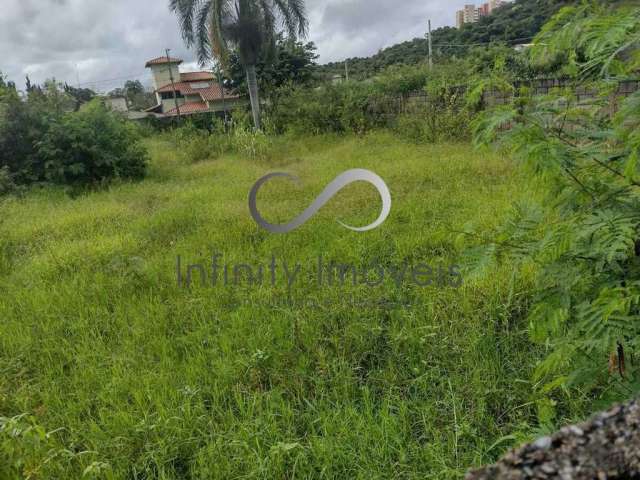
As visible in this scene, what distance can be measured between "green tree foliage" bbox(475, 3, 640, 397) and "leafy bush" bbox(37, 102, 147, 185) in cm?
676

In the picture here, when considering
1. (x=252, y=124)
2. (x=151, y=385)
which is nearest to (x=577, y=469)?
(x=151, y=385)

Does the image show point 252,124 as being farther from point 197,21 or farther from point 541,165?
point 541,165

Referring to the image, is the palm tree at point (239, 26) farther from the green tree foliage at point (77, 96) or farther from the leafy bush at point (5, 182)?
the leafy bush at point (5, 182)

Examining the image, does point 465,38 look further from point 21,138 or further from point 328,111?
point 21,138

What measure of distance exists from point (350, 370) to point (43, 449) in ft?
4.35

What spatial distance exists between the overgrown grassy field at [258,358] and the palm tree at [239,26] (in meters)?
8.49

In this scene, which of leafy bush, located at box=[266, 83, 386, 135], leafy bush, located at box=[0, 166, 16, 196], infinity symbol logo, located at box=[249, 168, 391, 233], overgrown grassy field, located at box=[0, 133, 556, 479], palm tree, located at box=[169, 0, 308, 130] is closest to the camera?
overgrown grassy field, located at box=[0, 133, 556, 479]

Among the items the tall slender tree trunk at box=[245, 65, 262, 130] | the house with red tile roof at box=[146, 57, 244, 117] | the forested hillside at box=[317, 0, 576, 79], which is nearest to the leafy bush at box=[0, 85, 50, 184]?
the tall slender tree trunk at box=[245, 65, 262, 130]

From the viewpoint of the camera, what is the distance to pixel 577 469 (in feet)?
1.56

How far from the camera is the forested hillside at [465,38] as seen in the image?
630 inches

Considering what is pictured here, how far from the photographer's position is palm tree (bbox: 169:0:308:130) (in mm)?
10742

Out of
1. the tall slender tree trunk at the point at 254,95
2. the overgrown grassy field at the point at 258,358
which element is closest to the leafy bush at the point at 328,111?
the tall slender tree trunk at the point at 254,95

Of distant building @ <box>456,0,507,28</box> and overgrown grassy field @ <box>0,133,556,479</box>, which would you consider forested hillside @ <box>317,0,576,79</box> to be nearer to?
distant building @ <box>456,0,507,28</box>

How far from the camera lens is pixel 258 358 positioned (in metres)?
2.12
